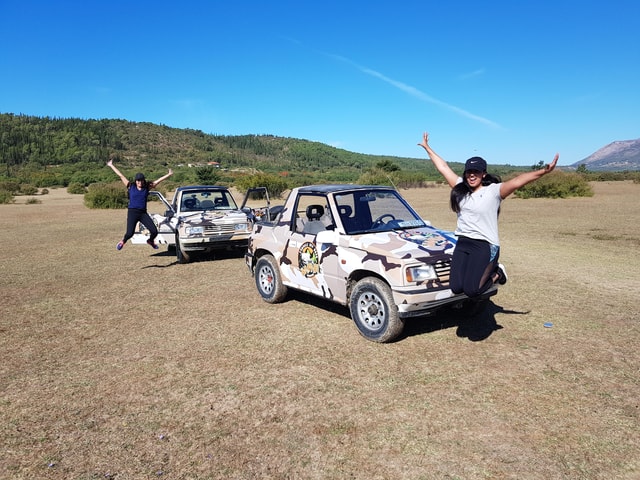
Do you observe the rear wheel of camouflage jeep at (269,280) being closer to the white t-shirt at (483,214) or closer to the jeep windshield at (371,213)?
the jeep windshield at (371,213)

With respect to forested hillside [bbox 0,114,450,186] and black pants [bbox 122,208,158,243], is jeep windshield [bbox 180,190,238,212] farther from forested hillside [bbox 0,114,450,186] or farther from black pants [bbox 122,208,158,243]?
forested hillside [bbox 0,114,450,186]

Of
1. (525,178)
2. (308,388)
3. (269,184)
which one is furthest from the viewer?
(269,184)

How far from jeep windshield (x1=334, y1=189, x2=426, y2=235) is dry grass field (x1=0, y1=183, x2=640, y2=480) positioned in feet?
4.49

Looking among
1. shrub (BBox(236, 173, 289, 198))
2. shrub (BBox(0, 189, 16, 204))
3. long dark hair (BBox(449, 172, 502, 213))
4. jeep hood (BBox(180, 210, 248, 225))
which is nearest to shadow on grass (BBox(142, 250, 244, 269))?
jeep hood (BBox(180, 210, 248, 225))

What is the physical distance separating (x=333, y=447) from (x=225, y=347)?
2.50 meters

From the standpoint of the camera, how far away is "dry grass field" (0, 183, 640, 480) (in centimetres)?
329

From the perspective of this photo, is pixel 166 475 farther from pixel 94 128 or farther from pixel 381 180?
pixel 94 128

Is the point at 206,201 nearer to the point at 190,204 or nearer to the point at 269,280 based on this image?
the point at 190,204

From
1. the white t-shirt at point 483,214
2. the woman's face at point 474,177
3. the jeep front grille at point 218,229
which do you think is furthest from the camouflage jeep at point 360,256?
the jeep front grille at point 218,229

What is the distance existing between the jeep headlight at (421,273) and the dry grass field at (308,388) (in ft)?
2.85

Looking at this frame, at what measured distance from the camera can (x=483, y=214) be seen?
477 centimetres

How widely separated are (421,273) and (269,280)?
304cm

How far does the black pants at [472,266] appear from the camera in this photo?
4.74 meters

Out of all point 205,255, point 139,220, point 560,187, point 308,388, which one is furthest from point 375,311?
point 560,187
